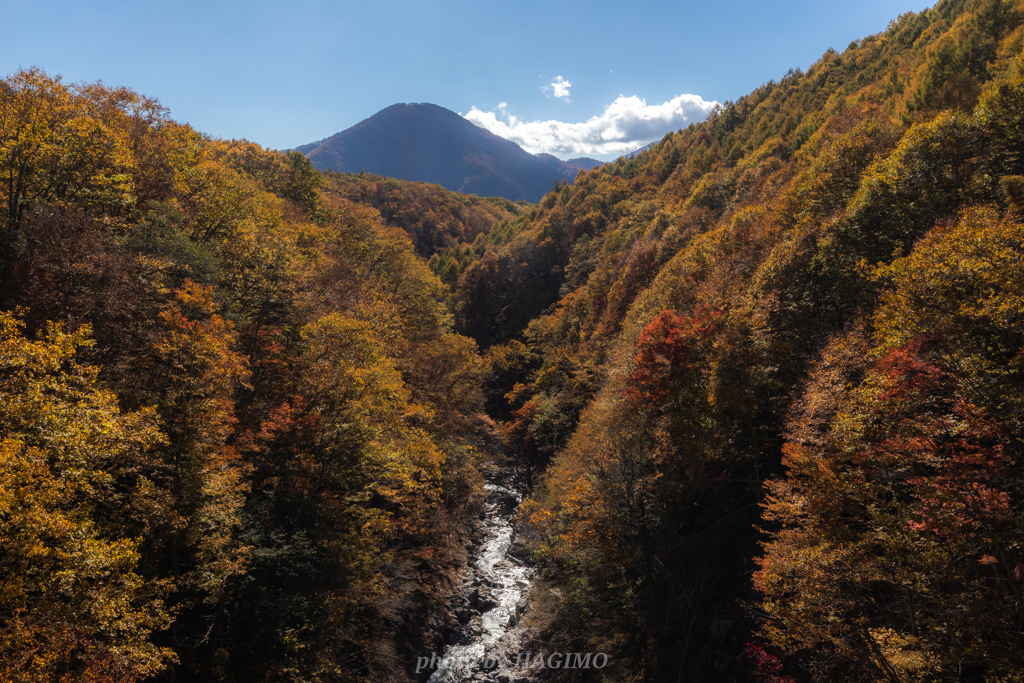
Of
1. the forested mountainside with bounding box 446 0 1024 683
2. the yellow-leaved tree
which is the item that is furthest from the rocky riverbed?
the yellow-leaved tree

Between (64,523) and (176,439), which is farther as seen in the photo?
(176,439)

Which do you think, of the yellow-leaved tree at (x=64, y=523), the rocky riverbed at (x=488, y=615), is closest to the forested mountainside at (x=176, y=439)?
the yellow-leaved tree at (x=64, y=523)

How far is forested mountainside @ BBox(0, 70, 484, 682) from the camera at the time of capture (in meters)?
10.3

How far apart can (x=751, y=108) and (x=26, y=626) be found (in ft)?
433

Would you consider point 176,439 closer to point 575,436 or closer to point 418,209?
point 575,436

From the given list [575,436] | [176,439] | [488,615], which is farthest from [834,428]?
[488,615]

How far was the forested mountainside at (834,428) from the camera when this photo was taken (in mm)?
12477

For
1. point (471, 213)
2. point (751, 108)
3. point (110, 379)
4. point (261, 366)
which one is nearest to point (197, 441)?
point (110, 379)

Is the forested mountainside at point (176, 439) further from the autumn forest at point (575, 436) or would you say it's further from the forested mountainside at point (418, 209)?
the forested mountainside at point (418, 209)

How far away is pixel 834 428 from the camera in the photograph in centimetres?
1567

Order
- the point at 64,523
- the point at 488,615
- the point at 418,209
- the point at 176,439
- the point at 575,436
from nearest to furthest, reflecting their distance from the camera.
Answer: the point at 64,523
the point at 176,439
the point at 488,615
the point at 575,436
the point at 418,209

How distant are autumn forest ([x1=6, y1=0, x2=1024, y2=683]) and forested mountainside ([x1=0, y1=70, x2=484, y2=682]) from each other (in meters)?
0.14

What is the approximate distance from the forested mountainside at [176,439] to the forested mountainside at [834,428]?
43.6 ft

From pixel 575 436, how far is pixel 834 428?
75.6ft
